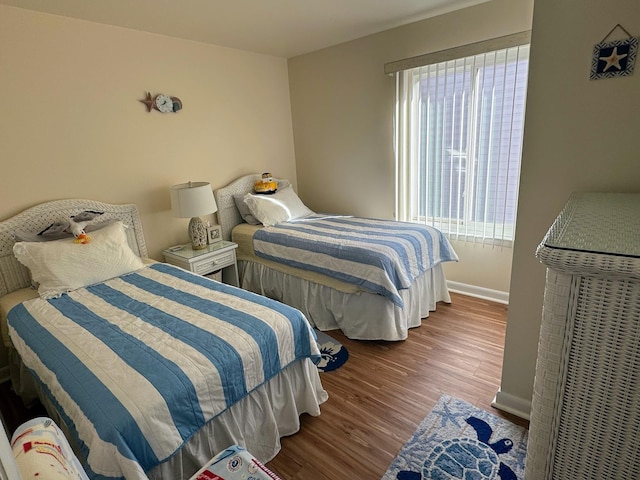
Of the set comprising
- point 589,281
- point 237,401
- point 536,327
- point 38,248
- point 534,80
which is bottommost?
point 237,401

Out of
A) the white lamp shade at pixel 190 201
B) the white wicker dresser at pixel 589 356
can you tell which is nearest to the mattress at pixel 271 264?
the white lamp shade at pixel 190 201

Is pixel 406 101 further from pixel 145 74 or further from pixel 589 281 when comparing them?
pixel 589 281

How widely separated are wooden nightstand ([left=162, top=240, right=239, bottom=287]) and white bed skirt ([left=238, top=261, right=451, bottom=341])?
0.62 ft

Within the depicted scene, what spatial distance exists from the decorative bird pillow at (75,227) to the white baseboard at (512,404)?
2689 millimetres

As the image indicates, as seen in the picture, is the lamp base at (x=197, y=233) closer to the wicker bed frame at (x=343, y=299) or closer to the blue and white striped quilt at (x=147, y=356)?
the wicker bed frame at (x=343, y=299)

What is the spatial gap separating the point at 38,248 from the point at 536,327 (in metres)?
2.88

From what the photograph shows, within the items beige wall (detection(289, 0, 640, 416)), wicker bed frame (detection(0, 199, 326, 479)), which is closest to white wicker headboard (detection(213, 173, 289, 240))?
wicker bed frame (detection(0, 199, 326, 479))

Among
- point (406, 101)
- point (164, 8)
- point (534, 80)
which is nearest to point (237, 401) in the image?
point (534, 80)

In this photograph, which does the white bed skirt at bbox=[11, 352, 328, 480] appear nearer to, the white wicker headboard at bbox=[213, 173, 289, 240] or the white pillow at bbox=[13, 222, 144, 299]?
the white pillow at bbox=[13, 222, 144, 299]

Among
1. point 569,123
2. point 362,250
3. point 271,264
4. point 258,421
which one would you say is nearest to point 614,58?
point 569,123

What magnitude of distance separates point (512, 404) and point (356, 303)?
115cm

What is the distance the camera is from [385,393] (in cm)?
208

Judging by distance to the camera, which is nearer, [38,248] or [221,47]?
[38,248]

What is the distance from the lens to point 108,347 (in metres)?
1.52
